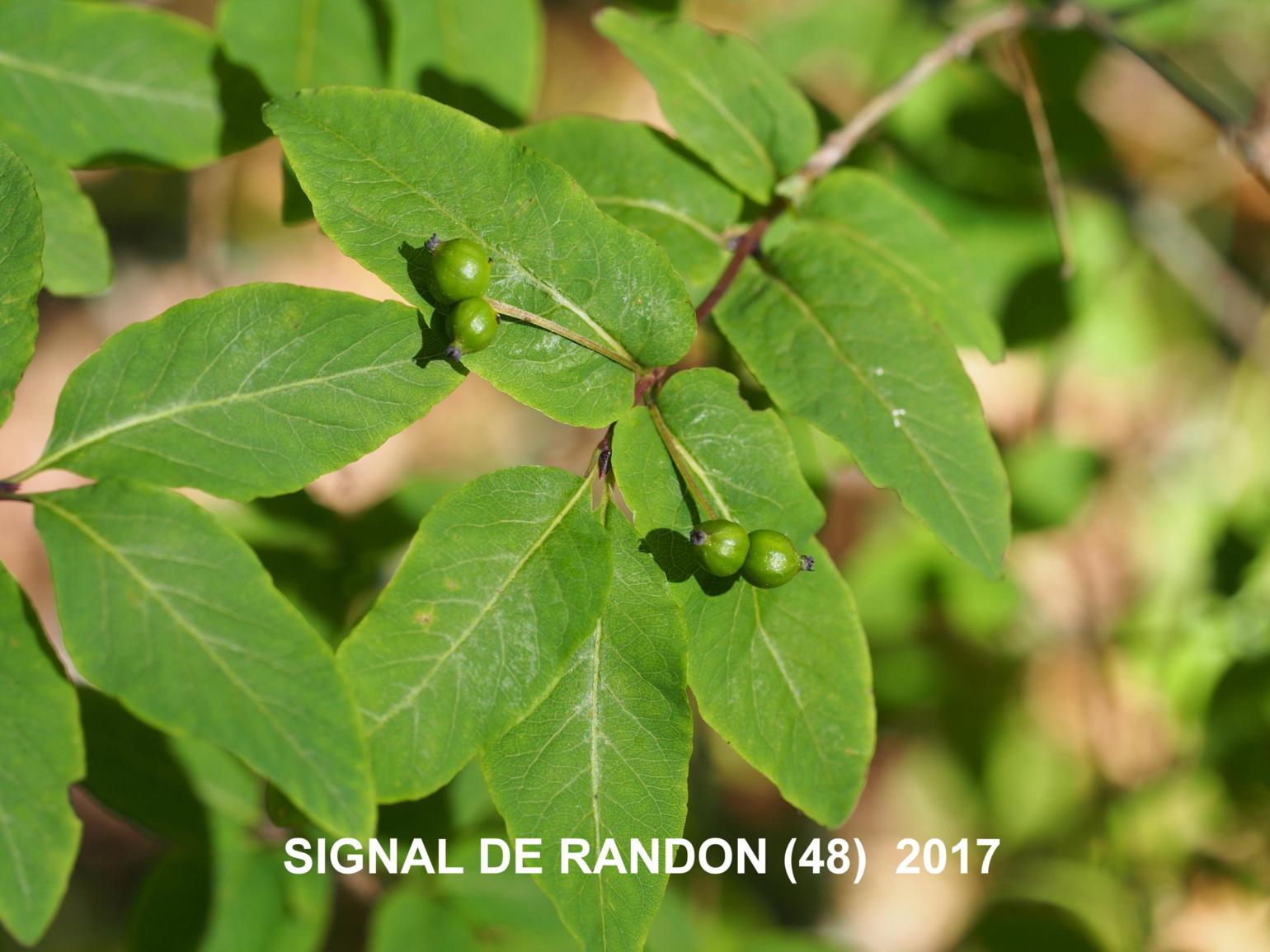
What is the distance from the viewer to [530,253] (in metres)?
1.71

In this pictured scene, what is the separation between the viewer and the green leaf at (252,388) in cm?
160

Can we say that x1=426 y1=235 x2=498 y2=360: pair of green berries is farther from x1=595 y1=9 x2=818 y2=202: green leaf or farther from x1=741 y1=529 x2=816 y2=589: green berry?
x1=595 y1=9 x2=818 y2=202: green leaf

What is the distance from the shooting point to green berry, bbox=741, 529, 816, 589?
1.62 m

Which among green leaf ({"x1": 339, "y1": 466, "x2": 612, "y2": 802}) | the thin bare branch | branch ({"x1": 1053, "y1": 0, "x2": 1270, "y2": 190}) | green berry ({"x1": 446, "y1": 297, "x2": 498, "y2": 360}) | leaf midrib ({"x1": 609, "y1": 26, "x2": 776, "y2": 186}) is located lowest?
green leaf ({"x1": 339, "y1": 466, "x2": 612, "y2": 802})

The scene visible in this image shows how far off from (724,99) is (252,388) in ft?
3.94

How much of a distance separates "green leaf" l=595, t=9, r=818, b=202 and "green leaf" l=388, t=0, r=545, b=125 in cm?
52

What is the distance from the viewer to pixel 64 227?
7.19 ft

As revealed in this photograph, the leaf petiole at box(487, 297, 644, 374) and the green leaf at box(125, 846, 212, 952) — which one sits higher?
the leaf petiole at box(487, 297, 644, 374)

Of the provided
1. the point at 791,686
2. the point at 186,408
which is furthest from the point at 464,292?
the point at 791,686

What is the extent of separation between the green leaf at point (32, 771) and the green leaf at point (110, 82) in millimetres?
1167

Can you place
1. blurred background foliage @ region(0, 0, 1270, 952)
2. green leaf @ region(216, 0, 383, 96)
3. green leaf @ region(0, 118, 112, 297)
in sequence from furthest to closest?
1. blurred background foliage @ region(0, 0, 1270, 952)
2. green leaf @ region(216, 0, 383, 96)
3. green leaf @ region(0, 118, 112, 297)

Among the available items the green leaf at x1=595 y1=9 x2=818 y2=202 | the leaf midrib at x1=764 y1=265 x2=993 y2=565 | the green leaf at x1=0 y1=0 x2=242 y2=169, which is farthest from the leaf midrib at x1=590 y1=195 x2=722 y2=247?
the green leaf at x1=0 y1=0 x2=242 y2=169

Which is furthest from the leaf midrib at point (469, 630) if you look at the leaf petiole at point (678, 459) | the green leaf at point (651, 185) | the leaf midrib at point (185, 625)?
the green leaf at point (651, 185)

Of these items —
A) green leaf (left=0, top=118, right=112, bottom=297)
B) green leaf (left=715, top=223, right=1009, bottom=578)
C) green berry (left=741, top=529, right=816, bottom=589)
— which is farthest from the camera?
green leaf (left=0, top=118, right=112, bottom=297)
